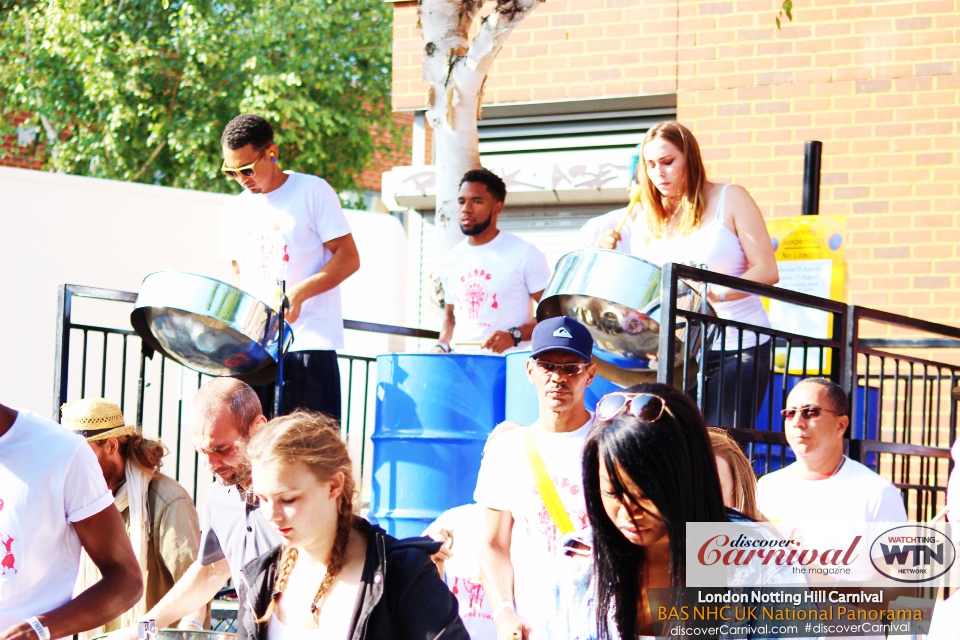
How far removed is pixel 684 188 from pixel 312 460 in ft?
6.89

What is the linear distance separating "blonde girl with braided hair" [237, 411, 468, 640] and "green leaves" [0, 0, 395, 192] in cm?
1296

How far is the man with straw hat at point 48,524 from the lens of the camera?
2.60 meters

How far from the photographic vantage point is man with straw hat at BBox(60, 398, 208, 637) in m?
3.89

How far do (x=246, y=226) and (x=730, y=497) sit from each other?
242 cm

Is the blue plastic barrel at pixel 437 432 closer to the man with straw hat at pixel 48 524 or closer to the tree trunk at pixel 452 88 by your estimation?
the tree trunk at pixel 452 88

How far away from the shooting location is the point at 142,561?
3.88m

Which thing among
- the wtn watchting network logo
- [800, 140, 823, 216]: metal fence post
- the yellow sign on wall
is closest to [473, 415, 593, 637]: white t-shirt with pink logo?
the wtn watchting network logo

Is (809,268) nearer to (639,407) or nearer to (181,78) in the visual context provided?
(639,407)

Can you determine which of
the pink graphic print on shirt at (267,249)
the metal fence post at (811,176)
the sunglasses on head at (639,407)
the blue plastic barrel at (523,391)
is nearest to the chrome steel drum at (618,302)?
the blue plastic barrel at (523,391)

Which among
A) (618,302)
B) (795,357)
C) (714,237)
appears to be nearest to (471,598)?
(618,302)

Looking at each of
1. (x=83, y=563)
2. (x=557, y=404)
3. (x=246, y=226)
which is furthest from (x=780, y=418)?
(x=83, y=563)

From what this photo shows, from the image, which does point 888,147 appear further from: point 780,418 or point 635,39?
point 780,418

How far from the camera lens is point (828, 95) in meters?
6.98

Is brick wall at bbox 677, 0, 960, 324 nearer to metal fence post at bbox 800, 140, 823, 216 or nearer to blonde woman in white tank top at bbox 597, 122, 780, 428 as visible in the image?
metal fence post at bbox 800, 140, 823, 216
